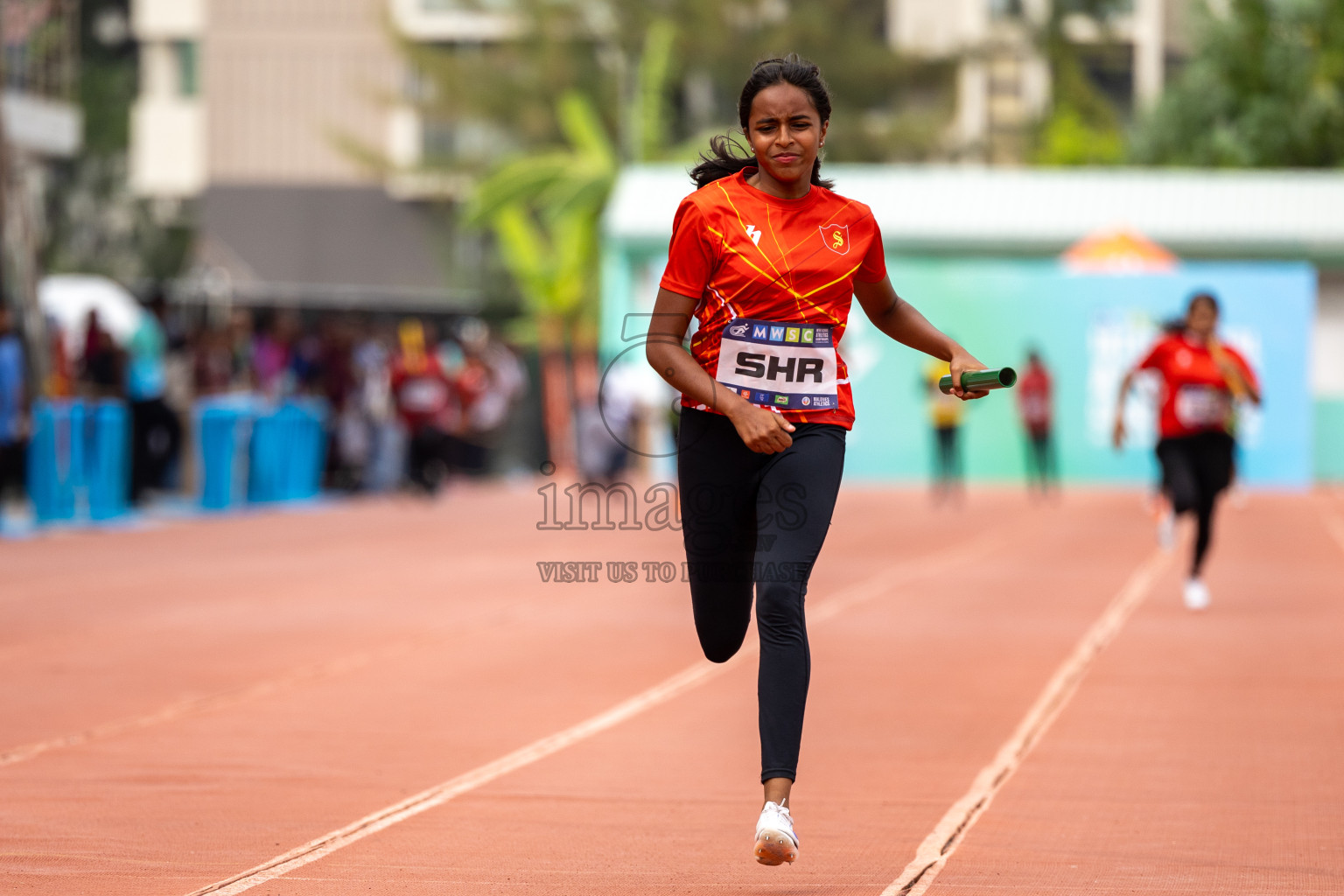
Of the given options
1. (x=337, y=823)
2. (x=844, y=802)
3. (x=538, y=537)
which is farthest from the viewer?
(x=538, y=537)

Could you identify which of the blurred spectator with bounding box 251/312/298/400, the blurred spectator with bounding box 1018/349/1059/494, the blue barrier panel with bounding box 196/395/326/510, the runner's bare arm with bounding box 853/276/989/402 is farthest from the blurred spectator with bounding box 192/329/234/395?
the runner's bare arm with bounding box 853/276/989/402

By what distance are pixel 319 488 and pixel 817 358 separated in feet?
70.1

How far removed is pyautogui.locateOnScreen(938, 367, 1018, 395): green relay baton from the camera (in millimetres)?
5141

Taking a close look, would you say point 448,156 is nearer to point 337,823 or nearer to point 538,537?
point 538,537

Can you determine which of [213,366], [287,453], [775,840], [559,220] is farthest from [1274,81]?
[775,840]

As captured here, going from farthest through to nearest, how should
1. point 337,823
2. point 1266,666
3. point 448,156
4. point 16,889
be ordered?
point 448,156 → point 1266,666 → point 337,823 → point 16,889

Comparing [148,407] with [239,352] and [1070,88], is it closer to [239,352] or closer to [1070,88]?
[239,352]

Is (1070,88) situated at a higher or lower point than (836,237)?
higher

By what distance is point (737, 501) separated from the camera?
5.48 metres

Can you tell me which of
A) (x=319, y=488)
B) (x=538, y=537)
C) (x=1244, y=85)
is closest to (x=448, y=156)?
(x=1244, y=85)

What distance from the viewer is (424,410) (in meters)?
25.7

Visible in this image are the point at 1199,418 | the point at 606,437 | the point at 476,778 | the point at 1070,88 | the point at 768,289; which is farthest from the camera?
the point at 1070,88

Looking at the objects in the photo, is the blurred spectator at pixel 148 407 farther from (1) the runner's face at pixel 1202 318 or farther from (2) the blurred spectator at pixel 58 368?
(1) the runner's face at pixel 1202 318

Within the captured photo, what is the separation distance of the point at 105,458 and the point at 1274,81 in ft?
98.4
